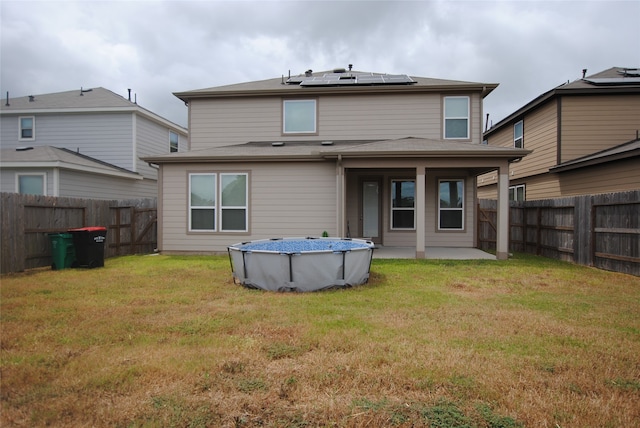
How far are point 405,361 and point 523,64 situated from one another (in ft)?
70.1

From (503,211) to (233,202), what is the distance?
7.99 metres

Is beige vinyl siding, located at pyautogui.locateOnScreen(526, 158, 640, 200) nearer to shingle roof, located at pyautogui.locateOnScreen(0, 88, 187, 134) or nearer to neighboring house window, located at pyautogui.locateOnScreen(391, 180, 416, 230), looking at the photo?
neighboring house window, located at pyautogui.locateOnScreen(391, 180, 416, 230)

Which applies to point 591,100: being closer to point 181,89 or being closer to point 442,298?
point 442,298

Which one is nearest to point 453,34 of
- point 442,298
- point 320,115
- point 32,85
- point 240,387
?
point 320,115

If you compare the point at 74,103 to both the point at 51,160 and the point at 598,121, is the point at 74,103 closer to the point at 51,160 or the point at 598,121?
the point at 51,160

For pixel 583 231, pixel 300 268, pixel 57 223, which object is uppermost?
pixel 57 223

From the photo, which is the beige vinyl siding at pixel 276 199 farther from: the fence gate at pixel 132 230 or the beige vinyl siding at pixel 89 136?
the beige vinyl siding at pixel 89 136

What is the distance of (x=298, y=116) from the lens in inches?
553

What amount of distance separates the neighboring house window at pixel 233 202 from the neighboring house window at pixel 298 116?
2.92 meters

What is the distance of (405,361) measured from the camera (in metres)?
3.80

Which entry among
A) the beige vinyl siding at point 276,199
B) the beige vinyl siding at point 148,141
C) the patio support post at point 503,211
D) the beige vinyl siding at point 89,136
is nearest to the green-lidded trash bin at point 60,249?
the beige vinyl siding at point 276,199

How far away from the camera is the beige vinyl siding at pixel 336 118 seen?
1359 centimetres

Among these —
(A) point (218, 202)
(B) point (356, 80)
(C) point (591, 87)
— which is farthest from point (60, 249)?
(C) point (591, 87)

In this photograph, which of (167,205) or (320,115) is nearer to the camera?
(167,205)
